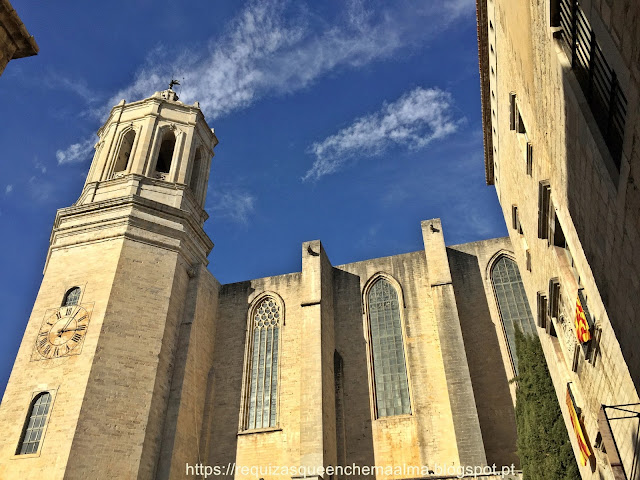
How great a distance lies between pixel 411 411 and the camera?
1628 cm

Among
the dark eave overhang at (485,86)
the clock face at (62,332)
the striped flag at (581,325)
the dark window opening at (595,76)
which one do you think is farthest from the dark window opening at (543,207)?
the clock face at (62,332)

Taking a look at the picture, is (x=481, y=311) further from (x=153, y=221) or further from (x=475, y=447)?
(x=153, y=221)

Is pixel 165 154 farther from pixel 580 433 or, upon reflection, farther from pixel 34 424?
pixel 580 433

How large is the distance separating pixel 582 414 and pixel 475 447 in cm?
446

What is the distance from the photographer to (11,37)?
735 centimetres

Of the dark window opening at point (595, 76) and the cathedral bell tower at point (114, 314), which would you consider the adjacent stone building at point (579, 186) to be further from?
the cathedral bell tower at point (114, 314)

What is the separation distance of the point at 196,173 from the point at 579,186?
17039mm

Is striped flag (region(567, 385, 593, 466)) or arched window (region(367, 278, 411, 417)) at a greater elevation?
arched window (region(367, 278, 411, 417))

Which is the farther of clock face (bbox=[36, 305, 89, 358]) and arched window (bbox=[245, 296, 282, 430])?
arched window (bbox=[245, 296, 282, 430])

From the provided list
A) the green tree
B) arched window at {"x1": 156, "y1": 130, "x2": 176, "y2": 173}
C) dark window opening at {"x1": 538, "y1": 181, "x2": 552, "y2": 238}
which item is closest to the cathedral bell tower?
arched window at {"x1": 156, "y1": 130, "x2": 176, "y2": 173}

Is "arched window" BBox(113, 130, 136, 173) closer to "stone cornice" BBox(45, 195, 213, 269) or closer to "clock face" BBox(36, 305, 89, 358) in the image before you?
"stone cornice" BBox(45, 195, 213, 269)

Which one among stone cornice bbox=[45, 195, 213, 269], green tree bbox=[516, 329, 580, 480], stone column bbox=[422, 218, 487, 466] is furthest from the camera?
stone cornice bbox=[45, 195, 213, 269]

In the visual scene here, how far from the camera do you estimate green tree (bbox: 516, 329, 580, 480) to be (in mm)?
11148

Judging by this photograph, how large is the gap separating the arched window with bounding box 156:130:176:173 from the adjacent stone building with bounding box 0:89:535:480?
1.06 meters
